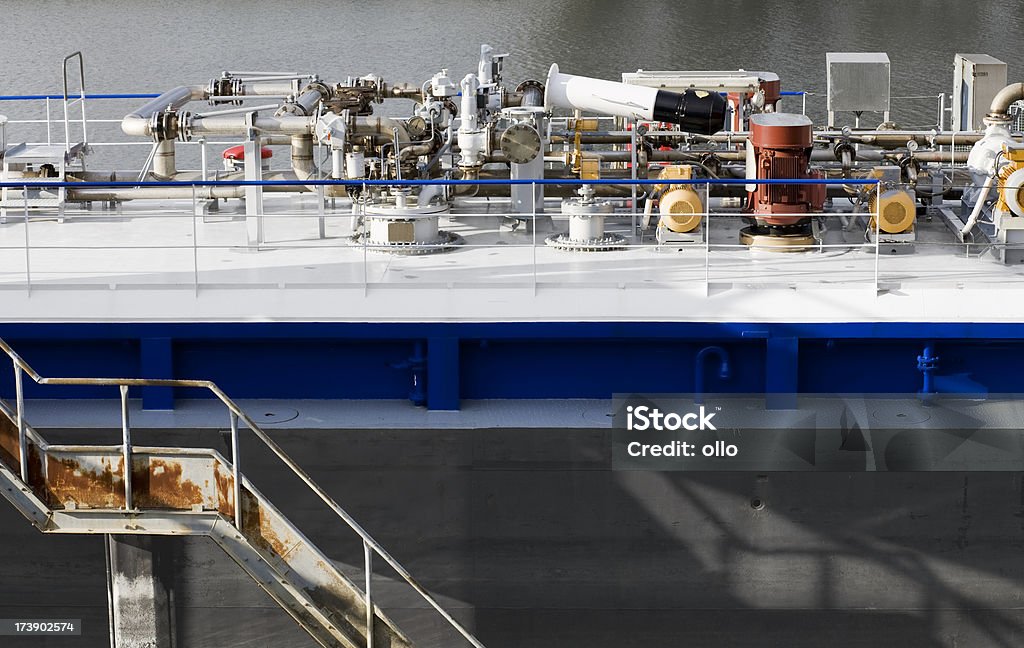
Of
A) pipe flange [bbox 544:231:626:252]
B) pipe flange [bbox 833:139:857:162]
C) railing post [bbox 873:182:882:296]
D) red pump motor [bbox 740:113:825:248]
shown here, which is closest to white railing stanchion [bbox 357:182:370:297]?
pipe flange [bbox 544:231:626:252]

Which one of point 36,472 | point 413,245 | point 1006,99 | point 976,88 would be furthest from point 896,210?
point 36,472

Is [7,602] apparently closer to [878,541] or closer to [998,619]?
[878,541]

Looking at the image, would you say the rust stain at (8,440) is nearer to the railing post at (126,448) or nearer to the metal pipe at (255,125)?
the railing post at (126,448)

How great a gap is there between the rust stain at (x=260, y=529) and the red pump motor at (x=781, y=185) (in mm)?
3424

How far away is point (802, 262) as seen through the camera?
8.38 m

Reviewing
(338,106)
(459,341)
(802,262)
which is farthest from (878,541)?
(338,106)

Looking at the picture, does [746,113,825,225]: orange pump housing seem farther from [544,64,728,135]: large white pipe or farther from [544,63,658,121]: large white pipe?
[544,63,658,121]: large white pipe

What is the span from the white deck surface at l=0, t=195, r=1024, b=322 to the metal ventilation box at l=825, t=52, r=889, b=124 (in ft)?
7.81

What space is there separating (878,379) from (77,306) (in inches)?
169

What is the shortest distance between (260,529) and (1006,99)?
18.6 ft

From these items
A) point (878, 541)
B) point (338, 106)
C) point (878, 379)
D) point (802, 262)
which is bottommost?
point (878, 541)

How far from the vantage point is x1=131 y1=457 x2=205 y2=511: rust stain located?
6375mm

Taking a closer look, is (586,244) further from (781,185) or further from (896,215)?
(896,215)

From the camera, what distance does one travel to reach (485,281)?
802 centimetres
